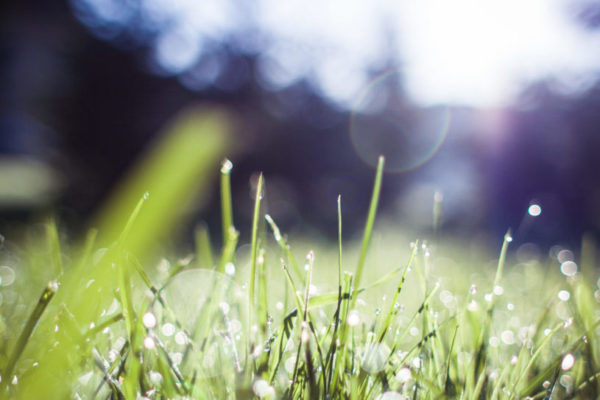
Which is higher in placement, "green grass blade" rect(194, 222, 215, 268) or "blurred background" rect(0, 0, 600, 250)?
"blurred background" rect(0, 0, 600, 250)

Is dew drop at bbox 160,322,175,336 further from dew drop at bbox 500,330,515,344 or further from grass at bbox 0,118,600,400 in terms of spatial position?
dew drop at bbox 500,330,515,344

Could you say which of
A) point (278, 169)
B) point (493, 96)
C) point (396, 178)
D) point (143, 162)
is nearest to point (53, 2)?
point (143, 162)

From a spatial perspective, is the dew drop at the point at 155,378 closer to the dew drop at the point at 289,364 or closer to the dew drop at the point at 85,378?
the dew drop at the point at 85,378

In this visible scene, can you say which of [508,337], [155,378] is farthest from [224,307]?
[508,337]

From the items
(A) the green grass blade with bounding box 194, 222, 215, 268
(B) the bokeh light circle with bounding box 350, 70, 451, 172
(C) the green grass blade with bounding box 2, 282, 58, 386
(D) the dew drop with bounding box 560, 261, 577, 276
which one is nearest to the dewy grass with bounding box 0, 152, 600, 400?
(C) the green grass blade with bounding box 2, 282, 58, 386

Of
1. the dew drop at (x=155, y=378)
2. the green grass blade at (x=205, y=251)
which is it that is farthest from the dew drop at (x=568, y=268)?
the dew drop at (x=155, y=378)

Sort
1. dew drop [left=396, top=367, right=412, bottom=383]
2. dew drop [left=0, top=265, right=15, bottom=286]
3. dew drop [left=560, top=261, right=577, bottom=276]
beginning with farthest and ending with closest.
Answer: dew drop [left=560, top=261, right=577, bottom=276] < dew drop [left=0, top=265, right=15, bottom=286] < dew drop [left=396, top=367, right=412, bottom=383]

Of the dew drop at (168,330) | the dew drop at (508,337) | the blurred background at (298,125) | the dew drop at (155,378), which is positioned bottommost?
the dew drop at (155,378)

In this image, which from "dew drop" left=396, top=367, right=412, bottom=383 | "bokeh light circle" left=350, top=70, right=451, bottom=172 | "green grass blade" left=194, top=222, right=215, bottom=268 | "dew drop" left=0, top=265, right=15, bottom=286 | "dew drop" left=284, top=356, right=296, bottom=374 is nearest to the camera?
"dew drop" left=396, top=367, right=412, bottom=383

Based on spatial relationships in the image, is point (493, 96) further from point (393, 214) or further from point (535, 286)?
point (535, 286)
